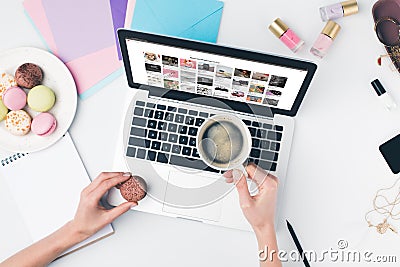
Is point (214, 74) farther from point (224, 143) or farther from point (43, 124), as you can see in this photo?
point (43, 124)

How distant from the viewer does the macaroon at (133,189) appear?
879 mm

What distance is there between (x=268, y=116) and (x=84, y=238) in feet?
1.31

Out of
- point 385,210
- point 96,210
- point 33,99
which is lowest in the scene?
point 385,210

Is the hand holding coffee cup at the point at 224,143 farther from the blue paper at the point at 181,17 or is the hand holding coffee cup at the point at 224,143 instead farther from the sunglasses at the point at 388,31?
the sunglasses at the point at 388,31

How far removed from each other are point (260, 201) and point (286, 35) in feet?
1.03

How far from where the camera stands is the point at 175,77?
2.78ft

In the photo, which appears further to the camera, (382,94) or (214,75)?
(382,94)

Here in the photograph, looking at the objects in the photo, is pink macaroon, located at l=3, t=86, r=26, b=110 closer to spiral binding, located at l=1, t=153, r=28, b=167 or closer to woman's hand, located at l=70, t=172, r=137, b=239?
spiral binding, located at l=1, t=153, r=28, b=167

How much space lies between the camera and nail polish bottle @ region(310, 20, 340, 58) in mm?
917

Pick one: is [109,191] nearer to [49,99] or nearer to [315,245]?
[49,99]

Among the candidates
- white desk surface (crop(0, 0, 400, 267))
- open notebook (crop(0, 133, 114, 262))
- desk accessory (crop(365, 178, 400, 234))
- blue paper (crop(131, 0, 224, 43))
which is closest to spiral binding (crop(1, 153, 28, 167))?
open notebook (crop(0, 133, 114, 262))

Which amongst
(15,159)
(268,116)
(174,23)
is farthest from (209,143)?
(15,159)

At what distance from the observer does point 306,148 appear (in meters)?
0.92

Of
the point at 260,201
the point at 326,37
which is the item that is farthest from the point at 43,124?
the point at 326,37
